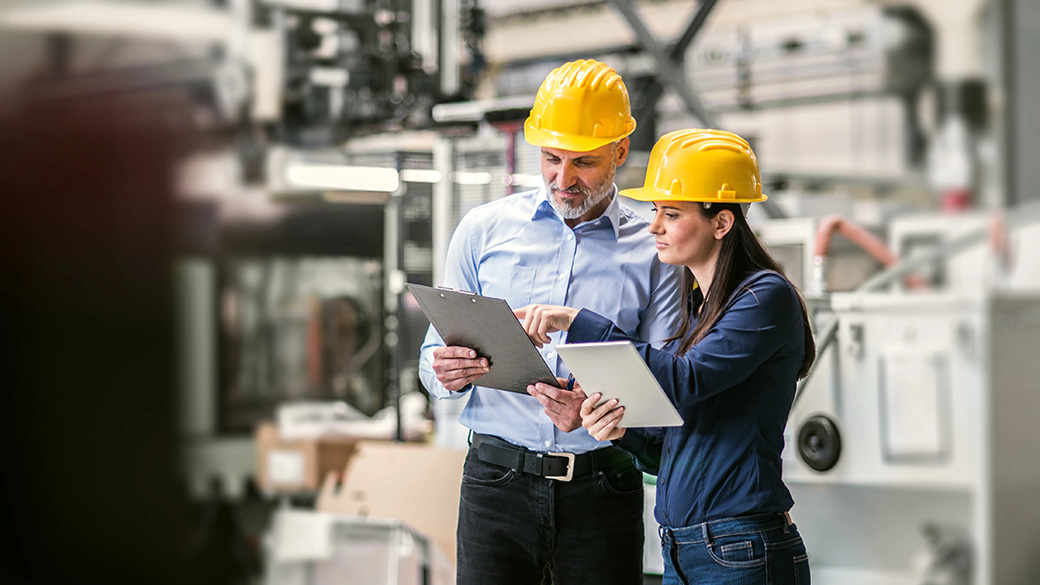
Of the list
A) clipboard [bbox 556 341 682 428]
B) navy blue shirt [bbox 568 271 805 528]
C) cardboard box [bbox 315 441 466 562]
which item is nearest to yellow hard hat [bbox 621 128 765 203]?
navy blue shirt [bbox 568 271 805 528]

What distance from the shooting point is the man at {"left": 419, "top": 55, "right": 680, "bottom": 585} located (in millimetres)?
1567

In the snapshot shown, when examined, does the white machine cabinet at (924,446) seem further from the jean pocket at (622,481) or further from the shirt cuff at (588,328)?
the shirt cuff at (588,328)

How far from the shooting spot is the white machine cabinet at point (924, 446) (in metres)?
2.65

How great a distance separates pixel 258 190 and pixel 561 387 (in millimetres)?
6776

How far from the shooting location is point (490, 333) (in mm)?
1429

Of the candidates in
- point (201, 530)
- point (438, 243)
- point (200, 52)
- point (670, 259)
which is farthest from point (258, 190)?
point (670, 259)

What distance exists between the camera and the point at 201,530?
21.8 ft

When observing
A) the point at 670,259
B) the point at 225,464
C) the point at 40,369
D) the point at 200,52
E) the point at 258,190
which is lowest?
the point at 225,464

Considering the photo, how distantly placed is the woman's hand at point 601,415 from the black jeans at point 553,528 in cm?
24

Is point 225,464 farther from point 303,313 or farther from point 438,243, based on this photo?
point 438,243

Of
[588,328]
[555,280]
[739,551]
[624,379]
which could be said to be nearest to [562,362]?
[555,280]

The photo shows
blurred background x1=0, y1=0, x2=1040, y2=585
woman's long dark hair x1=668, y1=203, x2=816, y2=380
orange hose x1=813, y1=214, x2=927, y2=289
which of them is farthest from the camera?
orange hose x1=813, y1=214, x2=927, y2=289

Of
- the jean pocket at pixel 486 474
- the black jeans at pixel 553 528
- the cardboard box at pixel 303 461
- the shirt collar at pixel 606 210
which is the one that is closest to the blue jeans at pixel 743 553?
the black jeans at pixel 553 528

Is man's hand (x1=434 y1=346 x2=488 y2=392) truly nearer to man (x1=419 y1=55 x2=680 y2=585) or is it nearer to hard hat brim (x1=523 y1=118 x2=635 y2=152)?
man (x1=419 y1=55 x2=680 y2=585)
